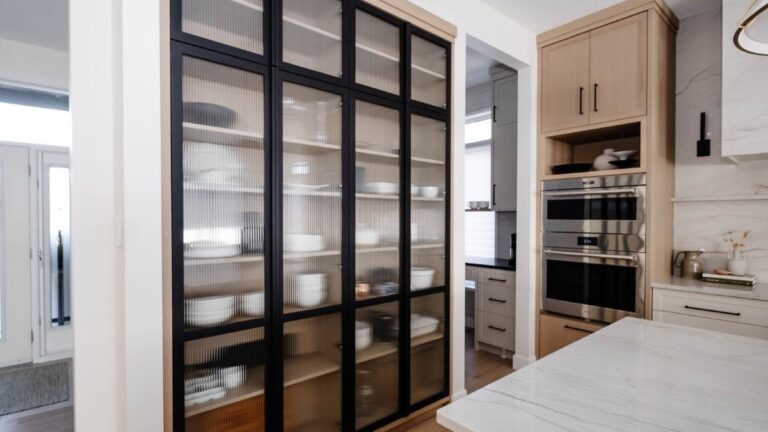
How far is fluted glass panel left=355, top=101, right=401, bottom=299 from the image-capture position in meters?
2.17

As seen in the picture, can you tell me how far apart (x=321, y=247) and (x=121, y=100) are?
1.05 metres

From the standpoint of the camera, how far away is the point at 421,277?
2498mm

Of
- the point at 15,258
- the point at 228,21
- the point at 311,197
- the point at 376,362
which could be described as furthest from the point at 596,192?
the point at 15,258

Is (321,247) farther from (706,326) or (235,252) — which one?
(706,326)

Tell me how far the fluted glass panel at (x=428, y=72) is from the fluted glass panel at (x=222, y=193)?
1.07 m

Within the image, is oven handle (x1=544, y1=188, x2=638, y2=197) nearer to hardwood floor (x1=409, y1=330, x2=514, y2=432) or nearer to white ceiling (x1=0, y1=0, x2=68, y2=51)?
hardwood floor (x1=409, y1=330, x2=514, y2=432)

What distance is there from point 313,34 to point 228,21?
1.43 feet

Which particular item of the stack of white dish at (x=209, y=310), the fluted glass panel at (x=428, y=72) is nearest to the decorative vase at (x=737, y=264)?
the fluted glass panel at (x=428, y=72)

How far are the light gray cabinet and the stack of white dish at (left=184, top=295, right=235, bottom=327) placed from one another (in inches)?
115

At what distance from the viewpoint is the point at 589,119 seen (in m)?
2.97

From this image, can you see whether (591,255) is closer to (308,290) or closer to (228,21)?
(308,290)

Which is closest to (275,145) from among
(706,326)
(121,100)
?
(121,100)

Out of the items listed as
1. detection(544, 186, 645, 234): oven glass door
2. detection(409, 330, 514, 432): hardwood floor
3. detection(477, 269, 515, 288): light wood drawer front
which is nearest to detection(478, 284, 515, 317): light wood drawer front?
detection(477, 269, 515, 288): light wood drawer front

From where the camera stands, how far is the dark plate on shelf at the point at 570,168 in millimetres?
3082
